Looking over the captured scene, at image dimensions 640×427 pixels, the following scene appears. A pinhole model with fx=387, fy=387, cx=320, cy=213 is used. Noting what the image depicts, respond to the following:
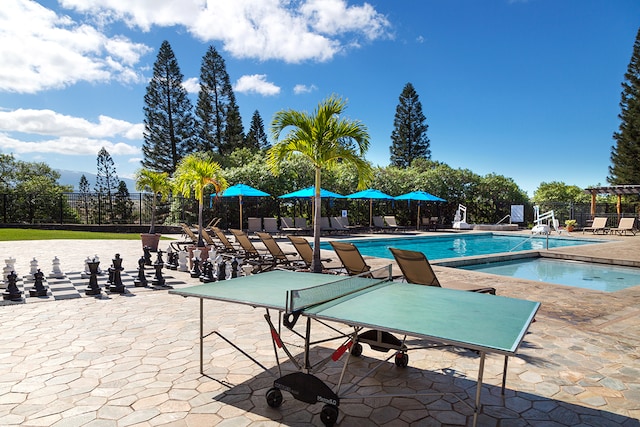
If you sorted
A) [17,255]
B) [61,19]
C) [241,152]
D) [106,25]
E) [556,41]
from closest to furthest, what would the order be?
[17,255] → [61,19] → [106,25] → [556,41] → [241,152]

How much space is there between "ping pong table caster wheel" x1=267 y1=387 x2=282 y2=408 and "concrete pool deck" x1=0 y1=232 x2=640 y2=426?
47 millimetres

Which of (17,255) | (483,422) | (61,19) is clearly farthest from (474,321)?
(61,19)

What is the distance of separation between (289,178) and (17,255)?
1374cm

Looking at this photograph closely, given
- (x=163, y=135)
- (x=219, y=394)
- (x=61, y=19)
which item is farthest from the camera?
(x=163, y=135)

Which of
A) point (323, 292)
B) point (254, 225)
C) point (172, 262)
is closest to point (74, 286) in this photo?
point (172, 262)

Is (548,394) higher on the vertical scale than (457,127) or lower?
lower

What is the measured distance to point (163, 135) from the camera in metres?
36.6

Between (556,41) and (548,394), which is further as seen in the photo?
(556,41)

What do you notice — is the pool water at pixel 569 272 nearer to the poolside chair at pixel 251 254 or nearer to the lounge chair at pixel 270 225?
the poolside chair at pixel 251 254

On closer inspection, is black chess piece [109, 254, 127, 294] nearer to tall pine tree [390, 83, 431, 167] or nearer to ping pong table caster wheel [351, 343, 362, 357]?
ping pong table caster wheel [351, 343, 362, 357]

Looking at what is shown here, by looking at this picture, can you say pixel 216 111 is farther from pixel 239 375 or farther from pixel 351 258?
pixel 239 375

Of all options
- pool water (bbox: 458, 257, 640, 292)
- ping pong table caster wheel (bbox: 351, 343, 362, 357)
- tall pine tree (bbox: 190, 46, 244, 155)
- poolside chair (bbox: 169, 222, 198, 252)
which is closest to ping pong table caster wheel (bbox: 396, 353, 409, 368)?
ping pong table caster wheel (bbox: 351, 343, 362, 357)

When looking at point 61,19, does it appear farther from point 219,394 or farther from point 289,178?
point 219,394

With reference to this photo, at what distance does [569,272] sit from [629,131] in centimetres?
3060
